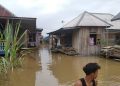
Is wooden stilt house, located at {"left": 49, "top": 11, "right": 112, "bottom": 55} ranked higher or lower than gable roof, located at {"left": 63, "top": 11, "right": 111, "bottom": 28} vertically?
lower

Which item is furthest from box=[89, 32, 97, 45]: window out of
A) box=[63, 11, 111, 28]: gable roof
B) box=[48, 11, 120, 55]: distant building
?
box=[63, 11, 111, 28]: gable roof

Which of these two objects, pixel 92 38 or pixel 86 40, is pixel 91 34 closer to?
pixel 92 38

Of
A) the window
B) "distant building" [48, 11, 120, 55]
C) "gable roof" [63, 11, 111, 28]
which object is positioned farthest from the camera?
the window

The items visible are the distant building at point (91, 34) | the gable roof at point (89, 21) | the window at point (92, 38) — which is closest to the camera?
the gable roof at point (89, 21)

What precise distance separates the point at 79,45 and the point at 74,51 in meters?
0.79

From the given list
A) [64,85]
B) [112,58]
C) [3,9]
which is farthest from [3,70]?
[3,9]

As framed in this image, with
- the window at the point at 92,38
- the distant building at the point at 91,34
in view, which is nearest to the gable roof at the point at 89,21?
the distant building at the point at 91,34

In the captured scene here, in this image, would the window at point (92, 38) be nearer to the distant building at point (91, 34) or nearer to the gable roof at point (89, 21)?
the distant building at point (91, 34)

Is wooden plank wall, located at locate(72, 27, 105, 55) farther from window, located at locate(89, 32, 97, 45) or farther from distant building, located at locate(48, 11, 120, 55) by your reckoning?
window, located at locate(89, 32, 97, 45)

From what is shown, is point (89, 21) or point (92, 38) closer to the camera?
point (92, 38)

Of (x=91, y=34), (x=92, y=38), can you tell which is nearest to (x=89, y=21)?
(x=91, y=34)

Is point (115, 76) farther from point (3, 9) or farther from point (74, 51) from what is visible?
point (3, 9)

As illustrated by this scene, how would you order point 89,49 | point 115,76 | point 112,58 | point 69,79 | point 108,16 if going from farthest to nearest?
point 108,16 < point 89,49 < point 112,58 < point 115,76 < point 69,79

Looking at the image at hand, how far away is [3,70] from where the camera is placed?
1016 cm
